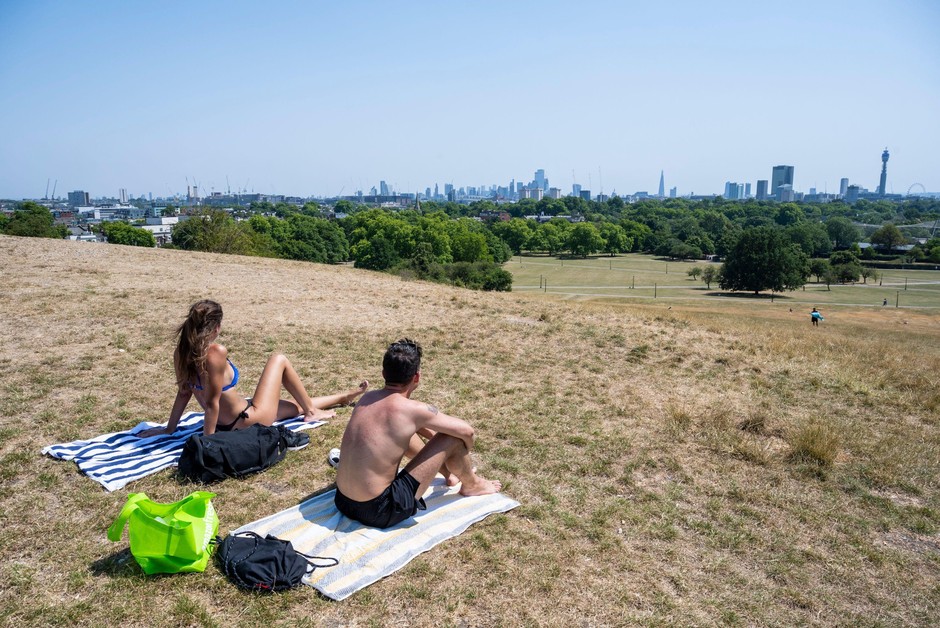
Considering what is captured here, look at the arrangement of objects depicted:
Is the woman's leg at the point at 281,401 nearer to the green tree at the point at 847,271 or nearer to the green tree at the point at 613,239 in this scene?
the green tree at the point at 847,271

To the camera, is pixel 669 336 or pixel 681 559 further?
pixel 669 336

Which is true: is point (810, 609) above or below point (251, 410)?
below

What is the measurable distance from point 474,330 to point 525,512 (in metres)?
7.34

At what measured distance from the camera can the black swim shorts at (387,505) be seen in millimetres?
4605

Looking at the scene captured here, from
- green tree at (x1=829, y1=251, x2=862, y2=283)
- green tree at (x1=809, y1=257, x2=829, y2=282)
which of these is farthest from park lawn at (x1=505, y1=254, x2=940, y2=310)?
green tree at (x1=809, y1=257, x2=829, y2=282)

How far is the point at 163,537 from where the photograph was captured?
4031mm

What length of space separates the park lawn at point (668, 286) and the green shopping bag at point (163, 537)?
56.8m

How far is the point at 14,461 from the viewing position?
582 centimetres

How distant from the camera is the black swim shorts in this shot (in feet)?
15.1

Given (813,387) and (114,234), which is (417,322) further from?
(114,234)

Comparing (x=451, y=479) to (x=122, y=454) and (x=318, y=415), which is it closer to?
(x=318, y=415)

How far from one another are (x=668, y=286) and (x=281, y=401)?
77.6 metres

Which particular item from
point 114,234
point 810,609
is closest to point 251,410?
point 810,609

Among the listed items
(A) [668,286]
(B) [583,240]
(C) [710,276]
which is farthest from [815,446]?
(B) [583,240]
